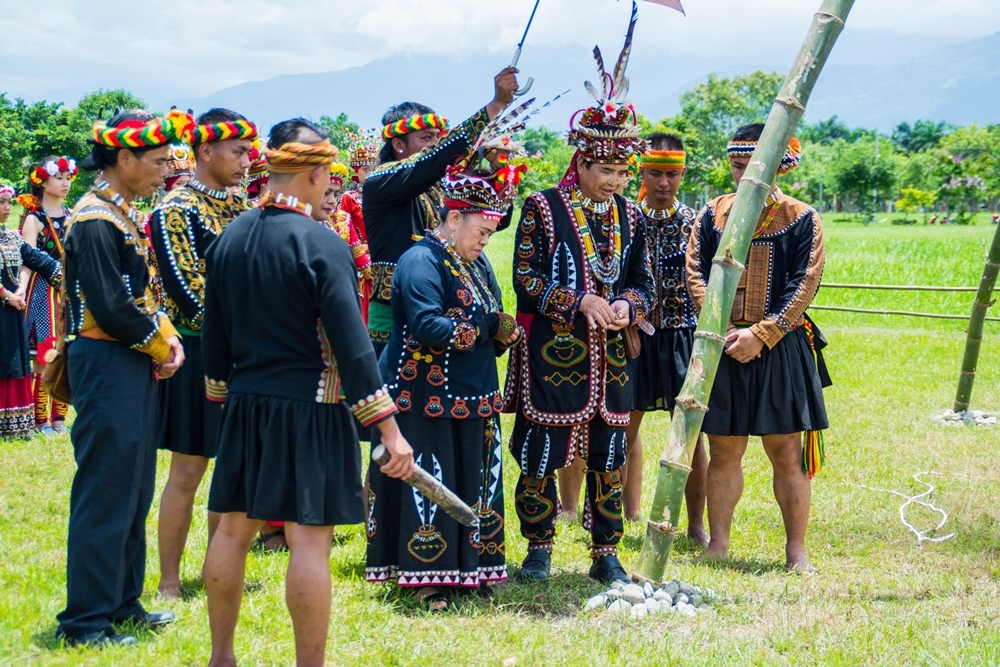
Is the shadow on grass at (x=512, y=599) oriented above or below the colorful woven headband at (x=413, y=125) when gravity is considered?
below

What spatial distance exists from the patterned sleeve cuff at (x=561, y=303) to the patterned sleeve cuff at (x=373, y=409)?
1716 millimetres

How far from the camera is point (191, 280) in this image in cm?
442

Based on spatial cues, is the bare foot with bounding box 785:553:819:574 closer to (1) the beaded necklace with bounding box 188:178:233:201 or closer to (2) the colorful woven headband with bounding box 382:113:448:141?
(2) the colorful woven headband with bounding box 382:113:448:141

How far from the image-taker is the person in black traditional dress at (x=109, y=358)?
12.8 feet

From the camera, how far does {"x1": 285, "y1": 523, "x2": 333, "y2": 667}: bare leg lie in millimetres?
3361

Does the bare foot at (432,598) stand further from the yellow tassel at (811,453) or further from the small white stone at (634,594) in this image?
the yellow tassel at (811,453)

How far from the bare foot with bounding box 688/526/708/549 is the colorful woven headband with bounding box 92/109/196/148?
363cm

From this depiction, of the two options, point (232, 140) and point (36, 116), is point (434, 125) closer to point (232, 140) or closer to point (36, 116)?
point (232, 140)

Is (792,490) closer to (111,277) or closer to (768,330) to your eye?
(768,330)

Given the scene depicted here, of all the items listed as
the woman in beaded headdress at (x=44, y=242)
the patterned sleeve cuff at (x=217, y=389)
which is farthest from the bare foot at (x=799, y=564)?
the woman in beaded headdress at (x=44, y=242)

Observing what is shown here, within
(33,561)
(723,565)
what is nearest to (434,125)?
(723,565)

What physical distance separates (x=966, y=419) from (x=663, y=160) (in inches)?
188

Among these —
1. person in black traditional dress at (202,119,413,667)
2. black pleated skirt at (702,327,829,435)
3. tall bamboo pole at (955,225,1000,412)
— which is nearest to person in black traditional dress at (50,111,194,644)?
person in black traditional dress at (202,119,413,667)

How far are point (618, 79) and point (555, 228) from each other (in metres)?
Result: 0.81
